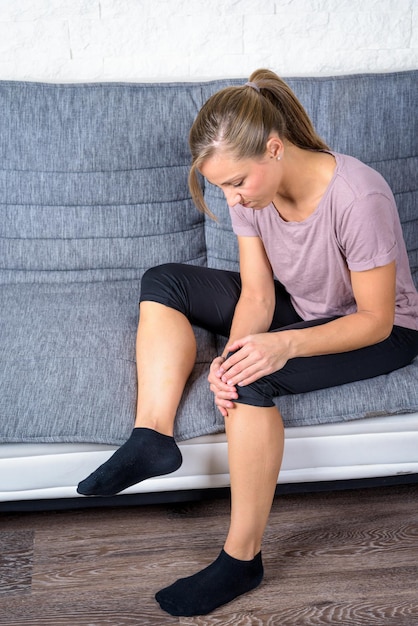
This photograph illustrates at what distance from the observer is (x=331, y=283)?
1705 mm

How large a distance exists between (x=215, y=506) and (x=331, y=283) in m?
0.63

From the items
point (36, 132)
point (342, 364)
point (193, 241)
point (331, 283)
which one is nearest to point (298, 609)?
point (342, 364)

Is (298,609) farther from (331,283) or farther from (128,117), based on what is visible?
(128,117)

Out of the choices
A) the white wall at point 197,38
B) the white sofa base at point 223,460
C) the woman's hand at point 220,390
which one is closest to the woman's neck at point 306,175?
the woman's hand at point 220,390

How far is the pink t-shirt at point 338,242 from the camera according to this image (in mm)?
1553

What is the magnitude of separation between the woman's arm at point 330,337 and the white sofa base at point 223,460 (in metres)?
0.20

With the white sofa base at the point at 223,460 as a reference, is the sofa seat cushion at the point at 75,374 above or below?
above

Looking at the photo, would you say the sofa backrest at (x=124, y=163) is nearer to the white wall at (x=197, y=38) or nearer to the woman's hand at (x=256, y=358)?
the white wall at (x=197, y=38)

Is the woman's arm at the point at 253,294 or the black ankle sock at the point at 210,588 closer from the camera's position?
the black ankle sock at the point at 210,588

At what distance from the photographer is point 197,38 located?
2.34 meters

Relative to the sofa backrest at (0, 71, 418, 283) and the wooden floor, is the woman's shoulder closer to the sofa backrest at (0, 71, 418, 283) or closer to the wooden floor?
the sofa backrest at (0, 71, 418, 283)

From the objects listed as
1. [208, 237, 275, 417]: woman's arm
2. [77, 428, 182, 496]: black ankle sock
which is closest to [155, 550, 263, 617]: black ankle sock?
[77, 428, 182, 496]: black ankle sock

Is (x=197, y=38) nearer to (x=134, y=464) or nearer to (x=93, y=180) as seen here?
(x=93, y=180)

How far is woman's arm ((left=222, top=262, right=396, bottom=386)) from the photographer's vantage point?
156 centimetres
